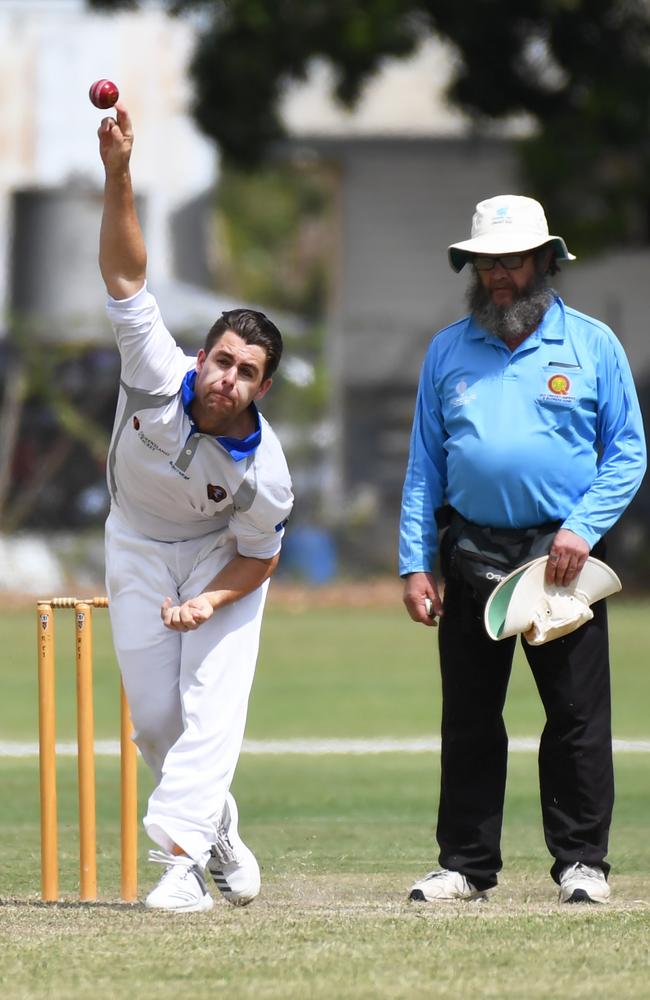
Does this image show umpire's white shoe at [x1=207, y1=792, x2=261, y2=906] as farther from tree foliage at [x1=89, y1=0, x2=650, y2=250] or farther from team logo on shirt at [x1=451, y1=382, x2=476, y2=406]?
tree foliage at [x1=89, y1=0, x2=650, y2=250]

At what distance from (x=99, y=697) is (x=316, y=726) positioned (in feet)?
6.31

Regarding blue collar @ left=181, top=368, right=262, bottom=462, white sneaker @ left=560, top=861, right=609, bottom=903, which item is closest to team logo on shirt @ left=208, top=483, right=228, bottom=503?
blue collar @ left=181, top=368, right=262, bottom=462

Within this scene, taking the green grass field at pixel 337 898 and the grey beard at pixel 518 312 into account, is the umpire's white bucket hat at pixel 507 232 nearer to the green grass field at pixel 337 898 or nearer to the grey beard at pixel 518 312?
the grey beard at pixel 518 312

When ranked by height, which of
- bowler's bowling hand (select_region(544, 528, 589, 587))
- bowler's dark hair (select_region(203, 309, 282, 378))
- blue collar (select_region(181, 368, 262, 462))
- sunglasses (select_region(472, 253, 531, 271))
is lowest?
bowler's bowling hand (select_region(544, 528, 589, 587))

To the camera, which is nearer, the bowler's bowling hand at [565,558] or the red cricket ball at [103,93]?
the red cricket ball at [103,93]

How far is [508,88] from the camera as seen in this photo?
19.4m

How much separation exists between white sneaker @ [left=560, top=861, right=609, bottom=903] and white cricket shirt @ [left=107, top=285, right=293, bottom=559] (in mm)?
1347

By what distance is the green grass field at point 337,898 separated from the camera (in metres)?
4.29

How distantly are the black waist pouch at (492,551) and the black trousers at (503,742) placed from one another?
0.07 meters

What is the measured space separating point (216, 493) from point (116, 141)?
1059 millimetres

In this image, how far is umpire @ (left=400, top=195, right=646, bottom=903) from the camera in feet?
18.2

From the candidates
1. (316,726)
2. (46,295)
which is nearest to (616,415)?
(316,726)

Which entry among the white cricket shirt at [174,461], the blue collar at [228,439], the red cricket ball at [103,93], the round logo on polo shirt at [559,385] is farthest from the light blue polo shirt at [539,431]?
the red cricket ball at [103,93]

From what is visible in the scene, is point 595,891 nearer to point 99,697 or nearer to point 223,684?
point 223,684
